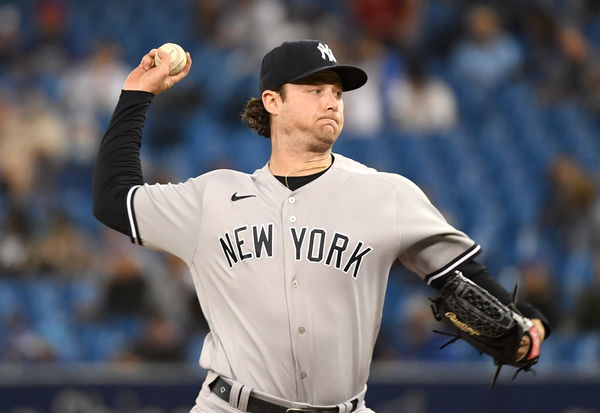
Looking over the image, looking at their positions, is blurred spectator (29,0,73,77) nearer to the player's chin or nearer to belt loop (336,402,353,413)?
the player's chin

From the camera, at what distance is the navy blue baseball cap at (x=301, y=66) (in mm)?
3607

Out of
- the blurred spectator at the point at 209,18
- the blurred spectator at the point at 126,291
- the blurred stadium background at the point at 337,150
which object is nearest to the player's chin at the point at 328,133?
the blurred stadium background at the point at 337,150

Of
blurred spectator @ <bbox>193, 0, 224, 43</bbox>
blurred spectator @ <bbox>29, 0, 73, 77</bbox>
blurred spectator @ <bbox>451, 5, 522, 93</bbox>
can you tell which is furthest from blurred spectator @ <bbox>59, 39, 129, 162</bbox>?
blurred spectator @ <bbox>451, 5, 522, 93</bbox>

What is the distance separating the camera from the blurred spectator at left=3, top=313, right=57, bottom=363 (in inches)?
328

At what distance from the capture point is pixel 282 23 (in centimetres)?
1116

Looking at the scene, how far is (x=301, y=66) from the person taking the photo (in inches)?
143

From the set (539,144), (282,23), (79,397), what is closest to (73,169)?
(282,23)

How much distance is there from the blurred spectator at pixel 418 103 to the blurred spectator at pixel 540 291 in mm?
2389

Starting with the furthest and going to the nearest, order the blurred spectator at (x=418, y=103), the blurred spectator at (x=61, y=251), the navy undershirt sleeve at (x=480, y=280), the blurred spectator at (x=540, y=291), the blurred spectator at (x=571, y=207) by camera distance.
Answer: the blurred spectator at (x=418, y=103) → the blurred spectator at (x=61, y=251) → the blurred spectator at (x=571, y=207) → the blurred spectator at (x=540, y=291) → the navy undershirt sleeve at (x=480, y=280)

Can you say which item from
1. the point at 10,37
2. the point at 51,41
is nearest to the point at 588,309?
the point at 51,41

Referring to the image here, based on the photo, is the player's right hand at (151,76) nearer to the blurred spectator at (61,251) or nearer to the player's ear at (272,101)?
the player's ear at (272,101)

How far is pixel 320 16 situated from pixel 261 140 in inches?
68.5

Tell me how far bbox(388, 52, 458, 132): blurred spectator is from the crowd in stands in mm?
14

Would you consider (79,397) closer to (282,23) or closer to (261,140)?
(261,140)
